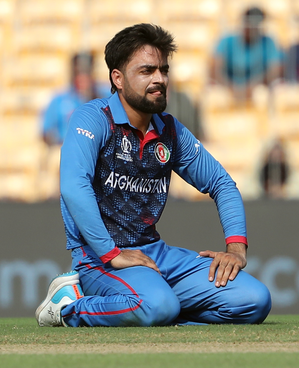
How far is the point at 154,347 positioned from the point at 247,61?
4.04 metres

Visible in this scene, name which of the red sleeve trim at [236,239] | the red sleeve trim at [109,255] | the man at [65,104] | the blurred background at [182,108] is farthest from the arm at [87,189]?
the man at [65,104]

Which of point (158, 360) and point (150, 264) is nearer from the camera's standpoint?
point (158, 360)

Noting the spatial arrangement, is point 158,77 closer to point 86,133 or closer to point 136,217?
point 86,133

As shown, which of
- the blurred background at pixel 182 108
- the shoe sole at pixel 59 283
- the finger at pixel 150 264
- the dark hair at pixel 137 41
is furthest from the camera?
the blurred background at pixel 182 108

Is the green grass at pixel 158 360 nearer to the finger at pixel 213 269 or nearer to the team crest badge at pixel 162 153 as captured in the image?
the finger at pixel 213 269

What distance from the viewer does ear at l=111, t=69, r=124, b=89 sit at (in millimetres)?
3501

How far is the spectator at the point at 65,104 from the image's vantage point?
5.73 metres

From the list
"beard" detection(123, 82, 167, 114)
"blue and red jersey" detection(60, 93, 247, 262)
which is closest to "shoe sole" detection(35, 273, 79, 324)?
"blue and red jersey" detection(60, 93, 247, 262)

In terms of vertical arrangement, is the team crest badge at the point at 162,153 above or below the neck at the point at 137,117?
below

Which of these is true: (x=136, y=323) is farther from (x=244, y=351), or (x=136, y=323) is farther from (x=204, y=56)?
(x=204, y=56)

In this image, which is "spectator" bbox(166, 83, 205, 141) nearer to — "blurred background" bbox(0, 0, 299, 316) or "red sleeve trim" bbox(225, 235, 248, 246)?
"blurred background" bbox(0, 0, 299, 316)

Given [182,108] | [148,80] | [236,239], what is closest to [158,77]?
[148,80]

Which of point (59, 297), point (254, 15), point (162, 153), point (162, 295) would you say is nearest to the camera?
point (162, 295)

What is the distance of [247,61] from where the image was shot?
6027mm
